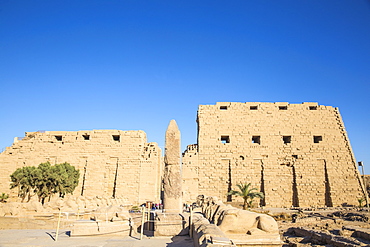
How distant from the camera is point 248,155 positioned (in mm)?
18969

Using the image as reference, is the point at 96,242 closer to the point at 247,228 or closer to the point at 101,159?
the point at 247,228

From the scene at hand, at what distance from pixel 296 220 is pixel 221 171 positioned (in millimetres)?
7758

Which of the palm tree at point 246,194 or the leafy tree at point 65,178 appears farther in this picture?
the leafy tree at point 65,178

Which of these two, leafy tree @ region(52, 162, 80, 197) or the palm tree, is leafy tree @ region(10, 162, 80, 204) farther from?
the palm tree

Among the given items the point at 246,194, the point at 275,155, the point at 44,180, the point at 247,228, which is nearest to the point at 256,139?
the point at 275,155

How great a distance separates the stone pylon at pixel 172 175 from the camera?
21.7ft

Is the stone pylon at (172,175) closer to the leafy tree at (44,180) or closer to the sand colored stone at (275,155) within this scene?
Answer: the sand colored stone at (275,155)

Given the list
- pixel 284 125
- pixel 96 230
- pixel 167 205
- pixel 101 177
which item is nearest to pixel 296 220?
pixel 167 205

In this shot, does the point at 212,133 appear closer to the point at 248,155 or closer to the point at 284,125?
the point at 248,155

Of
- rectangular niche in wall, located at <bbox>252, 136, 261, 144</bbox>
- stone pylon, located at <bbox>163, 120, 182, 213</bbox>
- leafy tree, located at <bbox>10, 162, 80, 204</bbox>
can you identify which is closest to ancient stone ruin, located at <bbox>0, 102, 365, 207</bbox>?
rectangular niche in wall, located at <bbox>252, 136, 261, 144</bbox>

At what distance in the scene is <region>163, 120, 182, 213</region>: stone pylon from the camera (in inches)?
261

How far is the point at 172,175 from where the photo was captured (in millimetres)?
6754

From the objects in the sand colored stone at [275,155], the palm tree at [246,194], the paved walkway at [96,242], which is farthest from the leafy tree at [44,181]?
the paved walkway at [96,242]

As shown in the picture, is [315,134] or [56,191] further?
[315,134]
